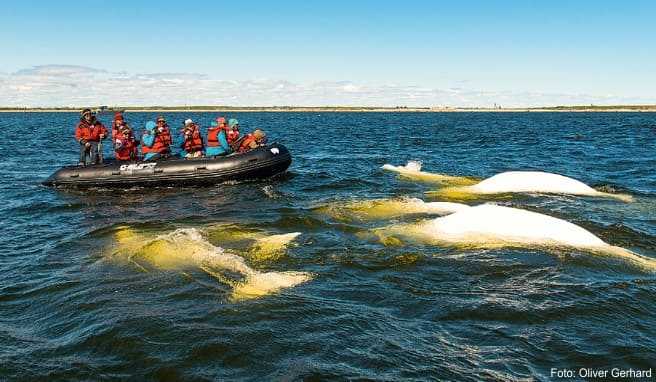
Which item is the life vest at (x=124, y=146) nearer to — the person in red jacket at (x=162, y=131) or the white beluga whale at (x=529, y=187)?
the person in red jacket at (x=162, y=131)

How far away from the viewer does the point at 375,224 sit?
43.5ft

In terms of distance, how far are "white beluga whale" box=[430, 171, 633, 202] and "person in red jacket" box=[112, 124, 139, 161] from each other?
37.3ft

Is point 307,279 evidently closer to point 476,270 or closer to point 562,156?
point 476,270

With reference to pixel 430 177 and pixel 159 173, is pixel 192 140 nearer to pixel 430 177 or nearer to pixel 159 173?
pixel 159 173

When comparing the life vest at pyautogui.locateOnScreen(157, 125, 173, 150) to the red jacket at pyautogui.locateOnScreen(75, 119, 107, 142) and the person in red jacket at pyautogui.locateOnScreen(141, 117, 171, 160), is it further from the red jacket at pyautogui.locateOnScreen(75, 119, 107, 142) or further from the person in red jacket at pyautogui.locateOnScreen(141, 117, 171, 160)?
the red jacket at pyautogui.locateOnScreen(75, 119, 107, 142)

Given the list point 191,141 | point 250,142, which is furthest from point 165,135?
point 250,142

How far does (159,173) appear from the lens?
738 inches

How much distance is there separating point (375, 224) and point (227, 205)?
5.31 m

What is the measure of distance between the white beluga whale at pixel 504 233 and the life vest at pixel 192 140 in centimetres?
1045

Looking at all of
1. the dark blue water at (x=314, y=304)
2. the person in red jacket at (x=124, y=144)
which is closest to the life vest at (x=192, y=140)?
the person in red jacket at (x=124, y=144)

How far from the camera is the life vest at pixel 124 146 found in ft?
62.9

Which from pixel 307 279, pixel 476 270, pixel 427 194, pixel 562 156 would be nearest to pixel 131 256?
pixel 307 279

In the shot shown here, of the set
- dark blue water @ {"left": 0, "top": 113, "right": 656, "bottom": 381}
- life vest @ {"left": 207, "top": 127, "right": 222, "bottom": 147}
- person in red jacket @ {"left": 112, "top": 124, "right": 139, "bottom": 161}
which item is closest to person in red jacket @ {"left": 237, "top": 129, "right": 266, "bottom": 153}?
life vest @ {"left": 207, "top": 127, "right": 222, "bottom": 147}

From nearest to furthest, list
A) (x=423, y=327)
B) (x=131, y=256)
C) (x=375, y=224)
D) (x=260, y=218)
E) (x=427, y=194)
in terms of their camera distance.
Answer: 1. (x=423, y=327)
2. (x=131, y=256)
3. (x=375, y=224)
4. (x=260, y=218)
5. (x=427, y=194)
